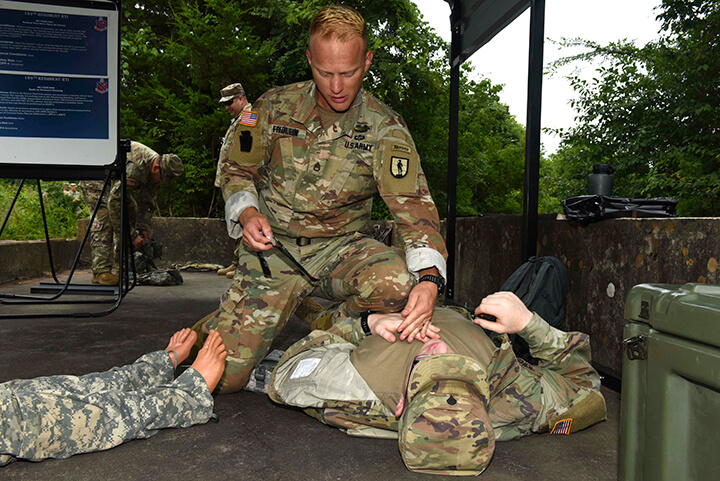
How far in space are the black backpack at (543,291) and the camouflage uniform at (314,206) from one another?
568 millimetres

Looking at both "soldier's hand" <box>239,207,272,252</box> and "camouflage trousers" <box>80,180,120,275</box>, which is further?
"camouflage trousers" <box>80,180,120,275</box>

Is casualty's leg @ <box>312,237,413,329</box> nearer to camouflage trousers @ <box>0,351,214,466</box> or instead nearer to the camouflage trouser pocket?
the camouflage trouser pocket

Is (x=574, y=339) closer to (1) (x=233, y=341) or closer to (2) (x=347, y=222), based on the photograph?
(2) (x=347, y=222)

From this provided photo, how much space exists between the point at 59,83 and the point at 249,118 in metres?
1.65

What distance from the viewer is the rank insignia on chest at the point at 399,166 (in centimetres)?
227

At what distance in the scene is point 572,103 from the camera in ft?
35.0

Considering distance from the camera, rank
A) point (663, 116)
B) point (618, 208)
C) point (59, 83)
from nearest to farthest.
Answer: point (618, 208) → point (59, 83) → point (663, 116)

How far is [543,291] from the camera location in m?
2.46

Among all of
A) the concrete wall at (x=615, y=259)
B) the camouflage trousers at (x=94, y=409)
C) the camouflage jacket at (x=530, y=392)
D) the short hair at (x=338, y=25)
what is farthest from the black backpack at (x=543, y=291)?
the camouflage trousers at (x=94, y=409)

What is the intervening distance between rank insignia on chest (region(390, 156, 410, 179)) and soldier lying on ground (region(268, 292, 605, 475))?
61cm

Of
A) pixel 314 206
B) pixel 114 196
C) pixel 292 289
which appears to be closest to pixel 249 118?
pixel 314 206

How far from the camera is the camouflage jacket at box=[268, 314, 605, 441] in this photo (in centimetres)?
175

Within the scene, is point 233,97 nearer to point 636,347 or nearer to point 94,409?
point 94,409

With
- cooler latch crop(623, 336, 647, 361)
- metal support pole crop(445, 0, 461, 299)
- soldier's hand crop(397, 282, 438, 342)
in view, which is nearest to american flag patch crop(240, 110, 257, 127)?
soldier's hand crop(397, 282, 438, 342)
